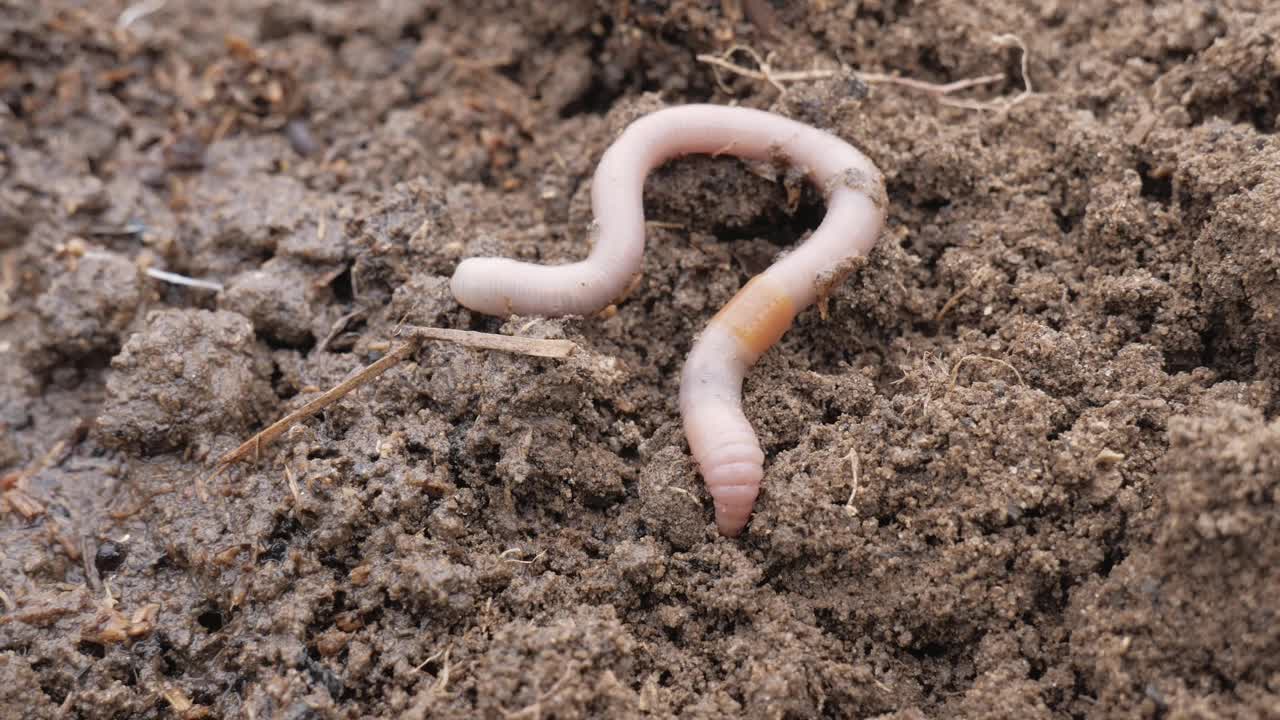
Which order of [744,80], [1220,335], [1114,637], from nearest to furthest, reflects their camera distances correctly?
[1114,637], [1220,335], [744,80]

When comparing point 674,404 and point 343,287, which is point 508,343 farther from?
point 343,287

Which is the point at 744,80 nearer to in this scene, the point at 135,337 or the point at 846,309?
the point at 846,309

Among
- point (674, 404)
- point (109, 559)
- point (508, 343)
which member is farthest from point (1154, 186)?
point (109, 559)

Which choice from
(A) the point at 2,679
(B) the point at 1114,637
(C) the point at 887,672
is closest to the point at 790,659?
(C) the point at 887,672

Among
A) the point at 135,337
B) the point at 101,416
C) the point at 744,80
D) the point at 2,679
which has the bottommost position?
the point at 2,679

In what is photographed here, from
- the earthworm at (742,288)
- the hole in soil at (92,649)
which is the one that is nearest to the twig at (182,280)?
the earthworm at (742,288)

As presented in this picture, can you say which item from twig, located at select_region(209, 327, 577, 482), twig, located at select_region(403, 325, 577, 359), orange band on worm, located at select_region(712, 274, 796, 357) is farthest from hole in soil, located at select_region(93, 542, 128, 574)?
orange band on worm, located at select_region(712, 274, 796, 357)

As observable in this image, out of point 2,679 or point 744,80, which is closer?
point 2,679
